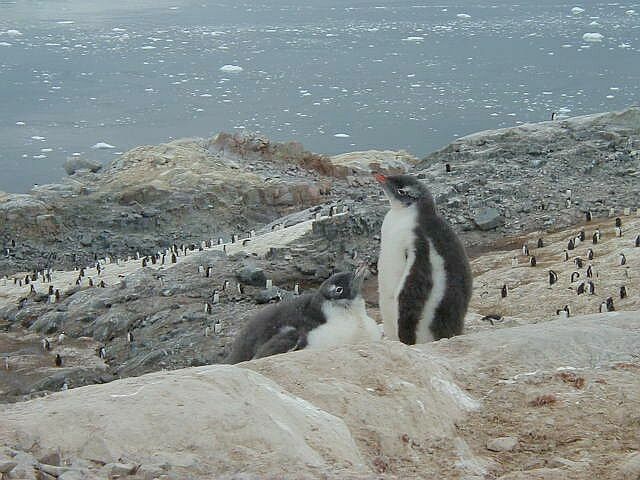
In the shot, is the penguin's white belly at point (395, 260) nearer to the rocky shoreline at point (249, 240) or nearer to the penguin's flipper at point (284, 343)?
the rocky shoreline at point (249, 240)

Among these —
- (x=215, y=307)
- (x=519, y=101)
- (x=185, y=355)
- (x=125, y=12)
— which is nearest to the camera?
(x=185, y=355)

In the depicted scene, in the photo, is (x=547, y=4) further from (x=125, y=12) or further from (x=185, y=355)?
(x=185, y=355)

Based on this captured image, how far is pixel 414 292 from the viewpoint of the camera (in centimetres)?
563

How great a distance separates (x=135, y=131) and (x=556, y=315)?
1354 cm

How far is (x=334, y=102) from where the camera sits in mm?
20578

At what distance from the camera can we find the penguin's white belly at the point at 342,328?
16.9ft

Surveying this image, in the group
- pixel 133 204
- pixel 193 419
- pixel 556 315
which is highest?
pixel 193 419

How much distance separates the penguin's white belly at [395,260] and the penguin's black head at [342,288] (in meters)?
0.47

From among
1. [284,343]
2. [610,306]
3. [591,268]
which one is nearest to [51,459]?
[284,343]

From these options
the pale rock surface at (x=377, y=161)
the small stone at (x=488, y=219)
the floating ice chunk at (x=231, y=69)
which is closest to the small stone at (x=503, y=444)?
the small stone at (x=488, y=219)

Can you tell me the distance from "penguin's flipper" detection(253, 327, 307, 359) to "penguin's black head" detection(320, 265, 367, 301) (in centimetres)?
29

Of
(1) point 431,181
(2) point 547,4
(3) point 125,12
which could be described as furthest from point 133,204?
(2) point 547,4

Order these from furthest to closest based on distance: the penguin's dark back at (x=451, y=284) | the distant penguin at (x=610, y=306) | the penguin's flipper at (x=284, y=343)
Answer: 1. the distant penguin at (x=610, y=306)
2. the penguin's dark back at (x=451, y=284)
3. the penguin's flipper at (x=284, y=343)

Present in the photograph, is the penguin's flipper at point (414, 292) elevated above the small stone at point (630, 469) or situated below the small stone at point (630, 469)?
below
